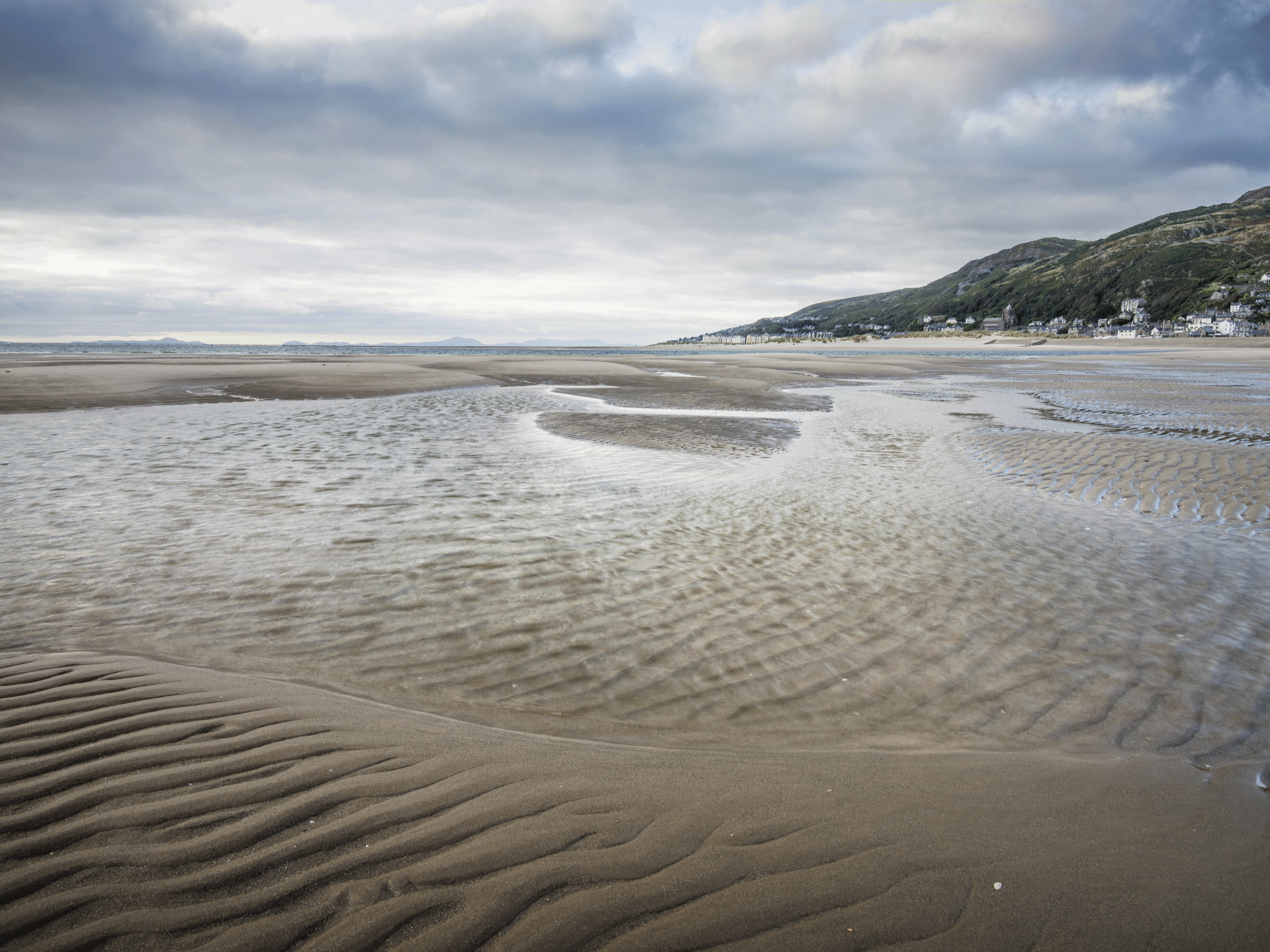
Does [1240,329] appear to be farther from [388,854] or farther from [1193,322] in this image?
[388,854]

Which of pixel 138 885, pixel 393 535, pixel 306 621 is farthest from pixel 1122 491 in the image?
pixel 138 885

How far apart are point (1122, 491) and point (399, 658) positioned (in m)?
12.6

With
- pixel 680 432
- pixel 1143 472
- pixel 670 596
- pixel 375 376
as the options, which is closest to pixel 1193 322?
pixel 1143 472

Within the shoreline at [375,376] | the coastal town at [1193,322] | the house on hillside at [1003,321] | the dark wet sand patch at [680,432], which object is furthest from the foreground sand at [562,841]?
the house on hillside at [1003,321]

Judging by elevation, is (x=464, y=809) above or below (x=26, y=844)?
below

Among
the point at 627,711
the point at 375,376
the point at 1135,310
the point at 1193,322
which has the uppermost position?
the point at 1135,310

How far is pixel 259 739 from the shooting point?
389 cm

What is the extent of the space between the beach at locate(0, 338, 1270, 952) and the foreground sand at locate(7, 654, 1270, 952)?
0.06ft

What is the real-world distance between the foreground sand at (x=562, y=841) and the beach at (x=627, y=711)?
2cm

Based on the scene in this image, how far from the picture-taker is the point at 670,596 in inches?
260

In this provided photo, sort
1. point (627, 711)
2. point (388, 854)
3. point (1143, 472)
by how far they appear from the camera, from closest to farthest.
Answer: point (388, 854)
point (627, 711)
point (1143, 472)

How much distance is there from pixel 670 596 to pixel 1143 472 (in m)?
11.7

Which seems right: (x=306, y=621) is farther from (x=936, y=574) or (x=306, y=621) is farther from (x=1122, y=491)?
(x=1122, y=491)

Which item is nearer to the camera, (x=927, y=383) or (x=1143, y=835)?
(x=1143, y=835)
